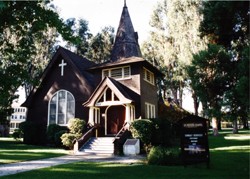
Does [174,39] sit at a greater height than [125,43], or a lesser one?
greater

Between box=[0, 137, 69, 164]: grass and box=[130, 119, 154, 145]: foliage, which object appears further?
box=[130, 119, 154, 145]: foliage

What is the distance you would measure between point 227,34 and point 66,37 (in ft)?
23.0

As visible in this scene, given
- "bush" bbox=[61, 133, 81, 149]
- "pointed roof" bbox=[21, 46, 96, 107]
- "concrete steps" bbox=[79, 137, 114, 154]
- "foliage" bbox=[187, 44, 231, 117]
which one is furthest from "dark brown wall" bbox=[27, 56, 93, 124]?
"foliage" bbox=[187, 44, 231, 117]

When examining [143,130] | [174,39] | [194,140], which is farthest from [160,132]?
[174,39]

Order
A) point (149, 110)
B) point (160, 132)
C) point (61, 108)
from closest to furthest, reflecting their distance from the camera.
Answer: point (160, 132) < point (149, 110) < point (61, 108)

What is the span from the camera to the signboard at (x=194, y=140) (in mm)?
11172

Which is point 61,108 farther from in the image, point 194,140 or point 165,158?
point 194,140

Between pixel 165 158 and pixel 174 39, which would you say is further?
pixel 174 39

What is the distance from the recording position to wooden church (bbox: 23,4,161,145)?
Result: 20530 mm

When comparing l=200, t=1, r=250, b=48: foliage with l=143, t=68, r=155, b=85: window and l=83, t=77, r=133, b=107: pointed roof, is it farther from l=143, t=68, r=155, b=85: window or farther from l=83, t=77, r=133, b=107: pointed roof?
l=143, t=68, r=155, b=85: window

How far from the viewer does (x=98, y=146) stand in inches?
706

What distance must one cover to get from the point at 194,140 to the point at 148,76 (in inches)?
521

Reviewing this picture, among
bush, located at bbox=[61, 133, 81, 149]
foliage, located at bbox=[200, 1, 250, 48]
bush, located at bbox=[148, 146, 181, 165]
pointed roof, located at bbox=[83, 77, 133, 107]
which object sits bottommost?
bush, located at bbox=[148, 146, 181, 165]

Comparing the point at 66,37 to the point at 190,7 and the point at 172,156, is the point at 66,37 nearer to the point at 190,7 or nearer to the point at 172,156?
the point at 172,156
